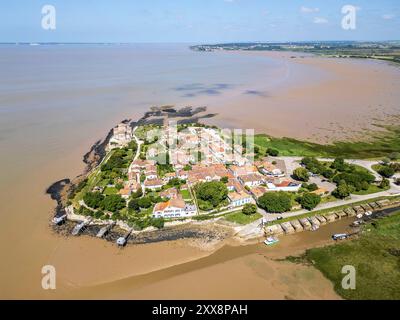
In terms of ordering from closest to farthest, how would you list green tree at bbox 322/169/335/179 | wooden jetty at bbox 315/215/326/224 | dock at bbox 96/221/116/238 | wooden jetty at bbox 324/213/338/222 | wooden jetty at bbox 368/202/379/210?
dock at bbox 96/221/116/238
wooden jetty at bbox 315/215/326/224
wooden jetty at bbox 324/213/338/222
wooden jetty at bbox 368/202/379/210
green tree at bbox 322/169/335/179

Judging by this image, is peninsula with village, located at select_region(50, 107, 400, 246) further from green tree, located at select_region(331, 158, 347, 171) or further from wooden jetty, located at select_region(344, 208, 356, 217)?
green tree, located at select_region(331, 158, 347, 171)

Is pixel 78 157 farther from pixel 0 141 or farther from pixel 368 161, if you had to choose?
pixel 368 161

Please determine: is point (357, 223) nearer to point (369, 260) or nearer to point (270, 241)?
point (369, 260)

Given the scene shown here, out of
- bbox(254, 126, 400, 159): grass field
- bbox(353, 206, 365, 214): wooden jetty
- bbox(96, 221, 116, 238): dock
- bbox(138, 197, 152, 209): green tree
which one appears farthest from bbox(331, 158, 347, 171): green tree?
bbox(96, 221, 116, 238): dock

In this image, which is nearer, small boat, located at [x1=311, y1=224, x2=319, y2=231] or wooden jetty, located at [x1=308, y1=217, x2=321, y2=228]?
small boat, located at [x1=311, y1=224, x2=319, y2=231]

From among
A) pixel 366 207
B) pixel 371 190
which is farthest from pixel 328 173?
pixel 366 207
